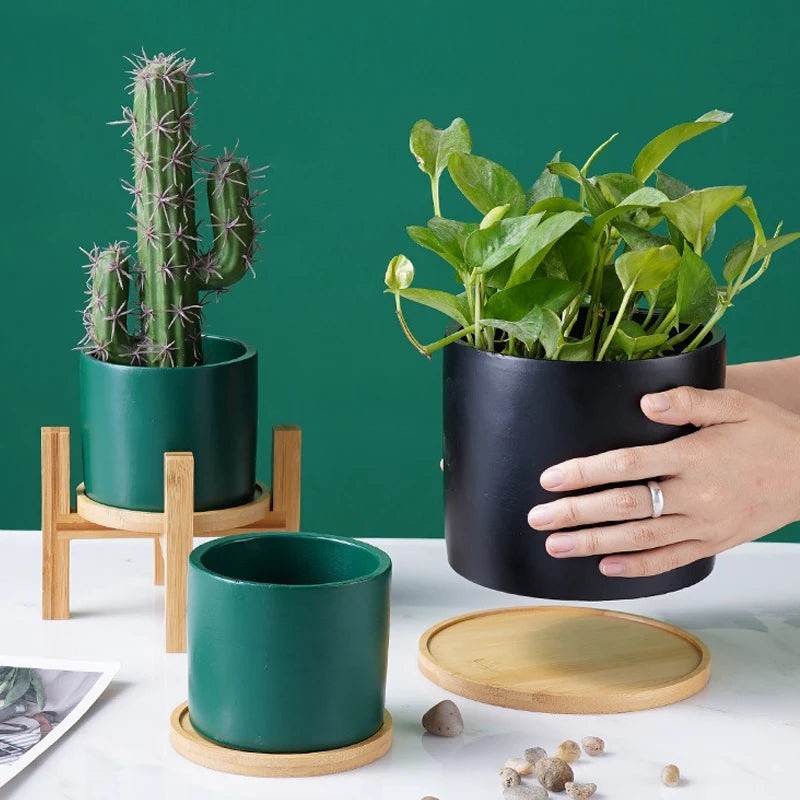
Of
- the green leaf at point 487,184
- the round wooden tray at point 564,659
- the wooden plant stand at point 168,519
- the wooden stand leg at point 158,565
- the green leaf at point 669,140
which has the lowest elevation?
the round wooden tray at point 564,659

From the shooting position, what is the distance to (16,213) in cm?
245

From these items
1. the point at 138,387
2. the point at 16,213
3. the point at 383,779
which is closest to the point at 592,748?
the point at 383,779

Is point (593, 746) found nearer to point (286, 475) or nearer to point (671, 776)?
point (671, 776)

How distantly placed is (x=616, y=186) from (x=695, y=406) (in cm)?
16

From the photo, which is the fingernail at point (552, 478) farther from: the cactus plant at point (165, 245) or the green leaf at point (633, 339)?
the cactus plant at point (165, 245)

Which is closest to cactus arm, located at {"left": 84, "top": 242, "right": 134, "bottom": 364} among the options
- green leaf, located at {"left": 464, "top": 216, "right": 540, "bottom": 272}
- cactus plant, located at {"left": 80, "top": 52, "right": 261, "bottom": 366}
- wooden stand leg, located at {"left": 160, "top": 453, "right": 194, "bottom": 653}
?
cactus plant, located at {"left": 80, "top": 52, "right": 261, "bottom": 366}

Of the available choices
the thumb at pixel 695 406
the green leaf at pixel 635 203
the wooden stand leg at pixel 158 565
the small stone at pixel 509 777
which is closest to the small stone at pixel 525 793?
the small stone at pixel 509 777

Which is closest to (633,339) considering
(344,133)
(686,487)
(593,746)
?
(686,487)

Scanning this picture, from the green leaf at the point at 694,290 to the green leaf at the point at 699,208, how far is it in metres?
0.01

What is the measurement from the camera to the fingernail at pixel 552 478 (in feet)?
2.75

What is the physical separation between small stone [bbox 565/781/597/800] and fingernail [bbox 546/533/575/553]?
159 millimetres

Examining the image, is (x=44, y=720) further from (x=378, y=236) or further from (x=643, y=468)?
(x=378, y=236)

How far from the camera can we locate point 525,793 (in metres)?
0.74

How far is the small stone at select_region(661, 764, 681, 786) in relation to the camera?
774 mm
